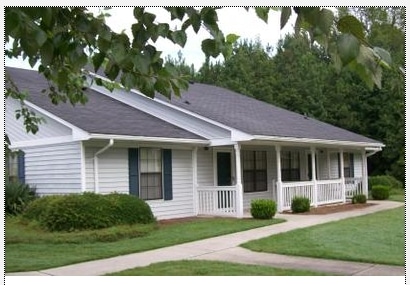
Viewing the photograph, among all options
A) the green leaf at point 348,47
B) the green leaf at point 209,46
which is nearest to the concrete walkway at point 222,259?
the green leaf at point 209,46

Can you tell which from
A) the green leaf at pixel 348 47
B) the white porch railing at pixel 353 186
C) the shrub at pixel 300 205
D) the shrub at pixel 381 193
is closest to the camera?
the green leaf at pixel 348 47

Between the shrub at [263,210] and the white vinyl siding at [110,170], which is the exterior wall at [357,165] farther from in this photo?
the white vinyl siding at [110,170]

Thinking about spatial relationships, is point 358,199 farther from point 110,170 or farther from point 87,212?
point 87,212

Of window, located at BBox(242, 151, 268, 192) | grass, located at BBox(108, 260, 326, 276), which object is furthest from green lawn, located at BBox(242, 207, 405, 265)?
window, located at BBox(242, 151, 268, 192)

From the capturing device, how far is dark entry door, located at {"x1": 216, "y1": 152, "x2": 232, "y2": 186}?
16172mm

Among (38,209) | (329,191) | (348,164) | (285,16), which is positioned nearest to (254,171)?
(329,191)

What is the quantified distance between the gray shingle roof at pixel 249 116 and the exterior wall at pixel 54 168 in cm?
314

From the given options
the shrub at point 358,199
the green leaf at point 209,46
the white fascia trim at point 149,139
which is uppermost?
the white fascia trim at point 149,139

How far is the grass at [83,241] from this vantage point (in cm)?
810

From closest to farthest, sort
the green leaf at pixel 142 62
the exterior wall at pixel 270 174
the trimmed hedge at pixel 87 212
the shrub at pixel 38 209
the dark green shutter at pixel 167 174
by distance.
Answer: the green leaf at pixel 142 62 → the trimmed hedge at pixel 87 212 → the shrub at pixel 38 209 → the dark green shutter at pixel 167 174 → the exterior wall at pixel 270 174

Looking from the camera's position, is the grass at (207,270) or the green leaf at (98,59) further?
the grass at (207,270)

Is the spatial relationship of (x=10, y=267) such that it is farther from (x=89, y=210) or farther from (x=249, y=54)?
(x=249, y=54)

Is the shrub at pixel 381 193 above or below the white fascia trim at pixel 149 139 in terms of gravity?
below

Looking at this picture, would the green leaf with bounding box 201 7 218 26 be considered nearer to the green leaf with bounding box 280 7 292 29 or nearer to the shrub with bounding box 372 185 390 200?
the green leaf with bounding box 280 7 292 29
